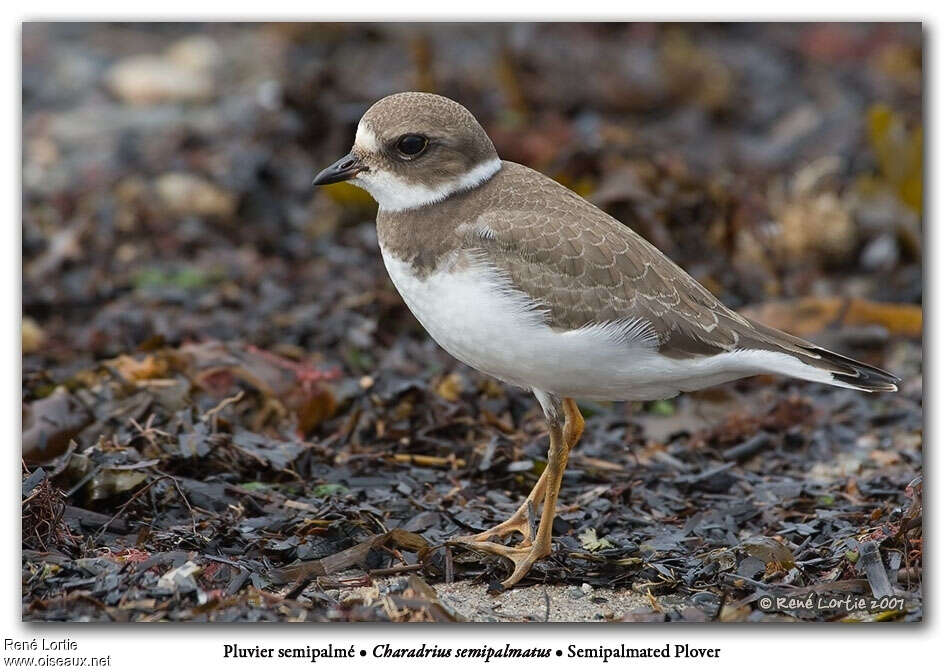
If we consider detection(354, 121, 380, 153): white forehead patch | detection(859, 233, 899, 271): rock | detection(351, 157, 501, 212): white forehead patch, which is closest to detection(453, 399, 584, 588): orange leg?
detection(351, 157, 501, 212): white forehead patch

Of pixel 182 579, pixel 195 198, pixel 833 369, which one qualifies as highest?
pixel 195 198

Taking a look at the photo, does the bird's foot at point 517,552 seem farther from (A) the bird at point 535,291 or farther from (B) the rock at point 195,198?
(B) the rock at point 195,198

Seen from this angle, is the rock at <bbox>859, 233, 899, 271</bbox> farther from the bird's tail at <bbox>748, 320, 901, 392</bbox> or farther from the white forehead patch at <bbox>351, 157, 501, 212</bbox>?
the white forehead patch at <bbox>351, 157, 501, 212</bbox>

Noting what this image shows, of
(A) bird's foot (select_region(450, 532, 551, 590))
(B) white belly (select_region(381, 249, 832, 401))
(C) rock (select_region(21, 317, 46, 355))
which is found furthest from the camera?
(C) rock (select_region(21, 317, 46, 355))

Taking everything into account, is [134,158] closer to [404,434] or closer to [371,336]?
[371,336]

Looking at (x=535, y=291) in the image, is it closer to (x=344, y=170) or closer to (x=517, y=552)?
(x=344, y=170)

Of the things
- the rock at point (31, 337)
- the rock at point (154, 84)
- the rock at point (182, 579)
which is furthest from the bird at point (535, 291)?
the rock at point (154, 84)

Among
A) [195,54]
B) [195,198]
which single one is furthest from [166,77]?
[195,198]
